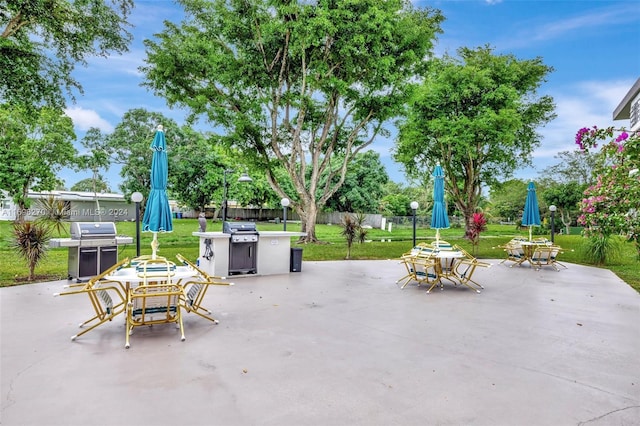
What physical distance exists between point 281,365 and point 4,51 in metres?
12.2

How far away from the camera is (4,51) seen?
10172 mm

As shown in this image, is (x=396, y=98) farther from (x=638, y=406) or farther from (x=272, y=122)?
(x=638, y=406)

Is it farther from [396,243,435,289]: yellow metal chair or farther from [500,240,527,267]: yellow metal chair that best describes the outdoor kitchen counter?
[500,240,527,267]: yellow metal chair

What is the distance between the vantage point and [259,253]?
27.0 feet

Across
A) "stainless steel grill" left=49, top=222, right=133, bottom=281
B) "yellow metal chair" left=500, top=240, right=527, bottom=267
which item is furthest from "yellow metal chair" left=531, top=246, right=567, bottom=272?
"stainless steel grill" left=49, top=222, right=133, bottom=281

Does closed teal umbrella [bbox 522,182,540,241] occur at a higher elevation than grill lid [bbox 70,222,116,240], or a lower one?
higher

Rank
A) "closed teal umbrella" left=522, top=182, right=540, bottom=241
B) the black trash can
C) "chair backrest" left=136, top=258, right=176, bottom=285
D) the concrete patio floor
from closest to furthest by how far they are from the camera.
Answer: the concrete patio floor → "chair backrest" left=136, top=258, right=176, bottom=285 → the black trash can → "closed teal umbrella" left=522, top=182, right=540, bottom=241

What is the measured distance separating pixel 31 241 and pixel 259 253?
168 inches

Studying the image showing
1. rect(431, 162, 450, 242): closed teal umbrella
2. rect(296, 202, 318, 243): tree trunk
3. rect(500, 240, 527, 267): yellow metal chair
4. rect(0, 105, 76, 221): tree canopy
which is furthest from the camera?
rect(0, 105, 76, 221): tree canopy

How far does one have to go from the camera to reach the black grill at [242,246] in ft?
25.5

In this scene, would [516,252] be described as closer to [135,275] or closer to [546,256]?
[546,256]

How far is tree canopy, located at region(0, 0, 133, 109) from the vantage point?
10.4m

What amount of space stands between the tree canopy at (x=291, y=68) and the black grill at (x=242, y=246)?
7510 mm

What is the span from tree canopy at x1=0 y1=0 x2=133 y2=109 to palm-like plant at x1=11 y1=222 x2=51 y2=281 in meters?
6.15
